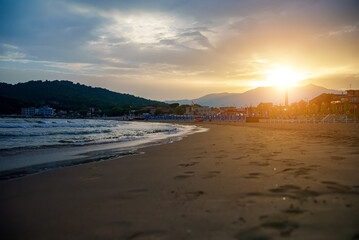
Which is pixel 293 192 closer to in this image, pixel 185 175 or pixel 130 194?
pixel 185 175

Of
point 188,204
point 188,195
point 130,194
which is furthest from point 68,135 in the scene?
point 188,204

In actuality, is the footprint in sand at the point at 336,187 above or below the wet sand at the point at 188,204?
above

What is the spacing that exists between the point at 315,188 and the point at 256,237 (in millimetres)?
1599

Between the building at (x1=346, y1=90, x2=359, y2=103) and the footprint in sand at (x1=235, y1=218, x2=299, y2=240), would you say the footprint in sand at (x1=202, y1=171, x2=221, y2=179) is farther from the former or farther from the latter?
the building at (x1=346, y1=90, x2=359, y2=103)

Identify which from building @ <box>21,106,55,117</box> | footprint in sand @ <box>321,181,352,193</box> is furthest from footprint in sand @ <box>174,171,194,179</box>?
building @ <box>21,106,55,117</box>

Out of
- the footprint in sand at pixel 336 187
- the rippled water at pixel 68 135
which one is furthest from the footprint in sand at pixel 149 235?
the rippled water at pixel 68 135

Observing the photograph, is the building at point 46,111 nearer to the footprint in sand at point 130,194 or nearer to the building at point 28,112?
the building at point 28,112

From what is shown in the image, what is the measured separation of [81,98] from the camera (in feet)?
588

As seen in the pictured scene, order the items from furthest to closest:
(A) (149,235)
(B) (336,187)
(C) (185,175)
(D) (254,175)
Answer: (C) (185,175) → (D) (254,175) → (B) (336,187) → (A) (149,235)

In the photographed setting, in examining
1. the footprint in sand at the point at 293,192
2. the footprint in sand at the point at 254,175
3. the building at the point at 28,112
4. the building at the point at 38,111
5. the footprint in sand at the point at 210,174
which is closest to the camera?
the footprint in sand at the point at 293,192

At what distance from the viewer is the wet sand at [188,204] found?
1858 mm

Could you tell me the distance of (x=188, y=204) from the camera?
7.95 ft

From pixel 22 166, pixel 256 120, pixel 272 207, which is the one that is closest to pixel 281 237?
pixel 272 207

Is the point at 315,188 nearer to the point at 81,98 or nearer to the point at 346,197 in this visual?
the point at 346,197
